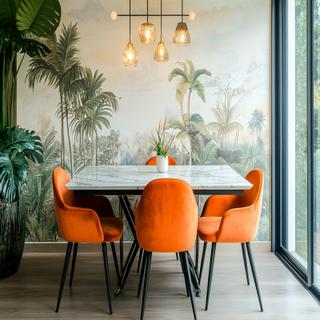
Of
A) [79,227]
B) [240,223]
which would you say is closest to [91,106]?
[79,227]

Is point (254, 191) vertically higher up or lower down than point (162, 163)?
lower down

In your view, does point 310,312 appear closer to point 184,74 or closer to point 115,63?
point 184,74

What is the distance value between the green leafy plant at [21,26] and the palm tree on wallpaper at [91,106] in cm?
58

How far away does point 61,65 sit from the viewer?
11.1 ft

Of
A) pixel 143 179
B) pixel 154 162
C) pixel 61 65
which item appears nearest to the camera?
pixel 143 179

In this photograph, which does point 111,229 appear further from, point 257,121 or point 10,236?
point 257,121

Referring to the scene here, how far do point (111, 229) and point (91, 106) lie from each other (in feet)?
5.24

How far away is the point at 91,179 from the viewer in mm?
2309

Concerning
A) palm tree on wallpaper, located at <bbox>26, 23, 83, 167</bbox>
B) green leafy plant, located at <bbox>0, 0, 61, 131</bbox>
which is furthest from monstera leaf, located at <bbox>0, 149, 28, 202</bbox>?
palm tree on wallpaper, located at <bbox>26, 23, 83, 167</bbox>

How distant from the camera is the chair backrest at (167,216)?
1878 mm

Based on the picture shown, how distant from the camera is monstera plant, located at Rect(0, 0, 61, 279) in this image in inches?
102

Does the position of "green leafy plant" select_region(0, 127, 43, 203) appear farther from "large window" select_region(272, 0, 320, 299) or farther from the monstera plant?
"large window" select_region(272, 0, 320, 299)

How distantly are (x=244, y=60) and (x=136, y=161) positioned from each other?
5.11 feet

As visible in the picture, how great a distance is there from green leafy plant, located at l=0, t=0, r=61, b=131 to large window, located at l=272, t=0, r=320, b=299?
219cm
